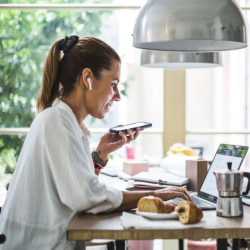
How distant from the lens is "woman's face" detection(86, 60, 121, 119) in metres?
1.64

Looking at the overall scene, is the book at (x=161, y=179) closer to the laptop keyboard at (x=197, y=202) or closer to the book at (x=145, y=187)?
the book at (x=145, y=187)

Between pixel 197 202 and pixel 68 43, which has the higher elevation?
pixel 68 43

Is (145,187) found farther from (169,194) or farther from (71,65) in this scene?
(71,65)

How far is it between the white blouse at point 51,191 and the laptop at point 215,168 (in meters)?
0.37

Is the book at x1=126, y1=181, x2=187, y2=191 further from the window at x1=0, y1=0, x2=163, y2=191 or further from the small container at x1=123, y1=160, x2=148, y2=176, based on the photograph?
the window at x1=0, y1=0, x2=163, y2=191

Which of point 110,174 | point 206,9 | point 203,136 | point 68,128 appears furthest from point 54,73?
point 203,136

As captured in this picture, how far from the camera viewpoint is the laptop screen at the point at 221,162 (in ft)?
5.21

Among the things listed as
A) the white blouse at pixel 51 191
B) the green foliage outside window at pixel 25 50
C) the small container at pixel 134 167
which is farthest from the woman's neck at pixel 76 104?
the green foliage outside window at pixel 25 50

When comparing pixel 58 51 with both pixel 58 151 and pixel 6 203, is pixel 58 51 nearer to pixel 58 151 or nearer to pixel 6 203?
pixel 58 151

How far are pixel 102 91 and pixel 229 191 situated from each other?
0.66 meters

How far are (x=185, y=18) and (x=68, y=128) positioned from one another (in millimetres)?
542

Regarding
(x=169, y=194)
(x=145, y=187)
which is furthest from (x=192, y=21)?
(x=145, y=187)

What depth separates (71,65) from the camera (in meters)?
1.62

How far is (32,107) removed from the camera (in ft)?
11.2
